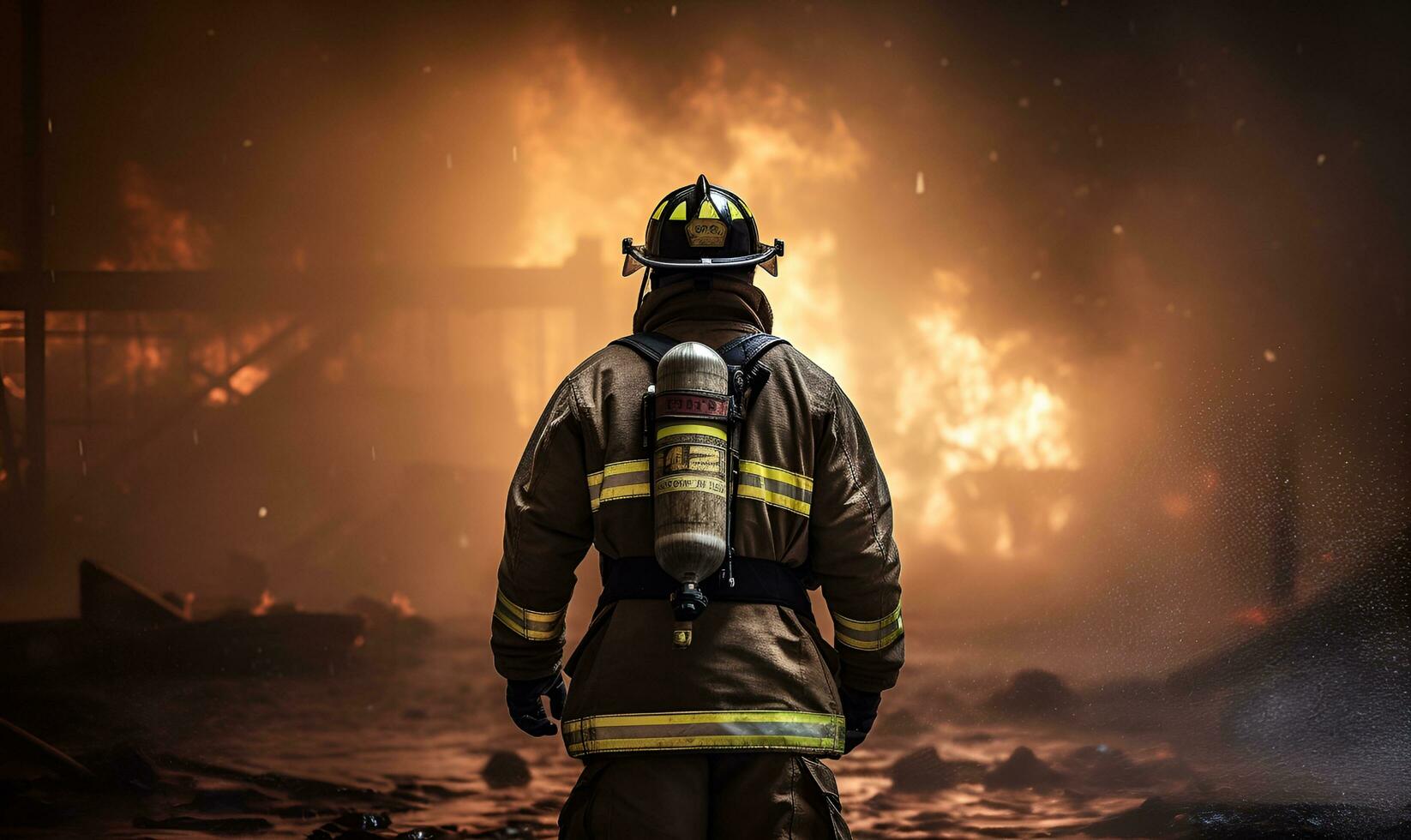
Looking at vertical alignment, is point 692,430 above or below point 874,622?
above

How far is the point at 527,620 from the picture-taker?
262cm

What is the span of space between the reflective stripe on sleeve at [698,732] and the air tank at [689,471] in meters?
0.17

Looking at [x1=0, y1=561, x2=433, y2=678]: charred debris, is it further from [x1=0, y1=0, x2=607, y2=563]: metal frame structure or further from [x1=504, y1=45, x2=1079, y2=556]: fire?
[x1=504, y1=45, x2=1079, y2=556]: fire

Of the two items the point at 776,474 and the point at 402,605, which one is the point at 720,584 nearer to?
the point at 776,474

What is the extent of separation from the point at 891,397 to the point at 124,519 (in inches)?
249

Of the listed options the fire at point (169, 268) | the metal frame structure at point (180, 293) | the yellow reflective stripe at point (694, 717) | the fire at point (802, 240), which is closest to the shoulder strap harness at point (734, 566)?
the yellow reflective stripe at point (694, 717)

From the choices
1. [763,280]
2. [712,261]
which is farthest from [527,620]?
[763,280]

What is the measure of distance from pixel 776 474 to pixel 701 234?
61cm

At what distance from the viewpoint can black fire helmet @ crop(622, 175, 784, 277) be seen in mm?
2732

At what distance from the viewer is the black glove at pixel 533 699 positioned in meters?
2.73

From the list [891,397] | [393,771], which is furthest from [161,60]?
[891,397]

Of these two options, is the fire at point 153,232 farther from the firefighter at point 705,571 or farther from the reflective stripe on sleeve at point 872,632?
the reflective stripe on sleeve at point 872,632

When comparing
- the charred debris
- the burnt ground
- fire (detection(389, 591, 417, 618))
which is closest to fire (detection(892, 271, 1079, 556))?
the burnt ground

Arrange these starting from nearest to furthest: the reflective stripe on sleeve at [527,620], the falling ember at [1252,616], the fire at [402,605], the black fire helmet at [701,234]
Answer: the reflective stripe on sleeve at [527,620] → the black fire helmet at [701,234] → the falling ember at [1252,616] → the fire at [402,605]
